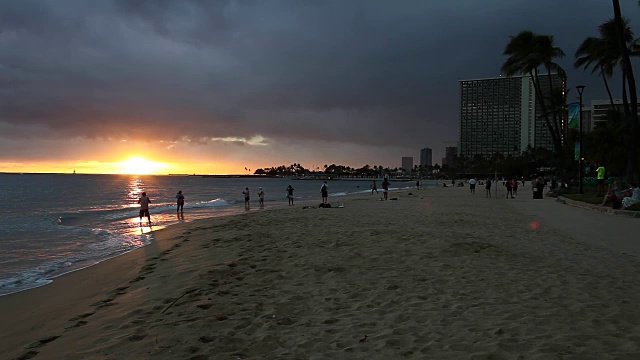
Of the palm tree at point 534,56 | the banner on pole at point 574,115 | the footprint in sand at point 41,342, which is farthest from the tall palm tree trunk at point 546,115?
the footprint in sand at point 41,342

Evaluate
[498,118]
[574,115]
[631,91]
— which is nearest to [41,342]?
[631,91]

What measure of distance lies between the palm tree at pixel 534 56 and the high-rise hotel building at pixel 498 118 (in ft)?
419

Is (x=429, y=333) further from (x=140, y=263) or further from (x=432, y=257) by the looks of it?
(x=140, y=263)

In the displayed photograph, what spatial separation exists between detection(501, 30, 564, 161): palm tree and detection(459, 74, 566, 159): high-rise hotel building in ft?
419

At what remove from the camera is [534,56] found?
1390 inches

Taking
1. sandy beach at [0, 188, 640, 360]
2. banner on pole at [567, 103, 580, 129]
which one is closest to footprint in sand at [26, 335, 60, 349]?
sandy beach at [0, 188, 640, 360]

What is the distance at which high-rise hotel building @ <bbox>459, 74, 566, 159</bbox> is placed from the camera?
15750 cm

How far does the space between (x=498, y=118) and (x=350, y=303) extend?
183 metres

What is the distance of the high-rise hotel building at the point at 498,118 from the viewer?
15750 centimetres

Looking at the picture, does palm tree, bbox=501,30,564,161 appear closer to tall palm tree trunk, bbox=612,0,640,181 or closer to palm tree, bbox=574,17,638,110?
palm tree, bbox=574,17,638,110

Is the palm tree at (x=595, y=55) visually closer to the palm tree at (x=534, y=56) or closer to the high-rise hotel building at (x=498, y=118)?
the palm tree at (x=534, y=56)

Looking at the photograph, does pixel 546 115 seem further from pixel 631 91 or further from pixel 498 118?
pixel 498 118

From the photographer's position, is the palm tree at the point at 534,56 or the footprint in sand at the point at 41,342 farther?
the palm tree at the point at 534,56

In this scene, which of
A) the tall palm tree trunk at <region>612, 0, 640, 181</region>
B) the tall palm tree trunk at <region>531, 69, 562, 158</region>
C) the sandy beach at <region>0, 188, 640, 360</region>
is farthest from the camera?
the tall palm tree trunk at <region>531, 69, 562, 158</region>
